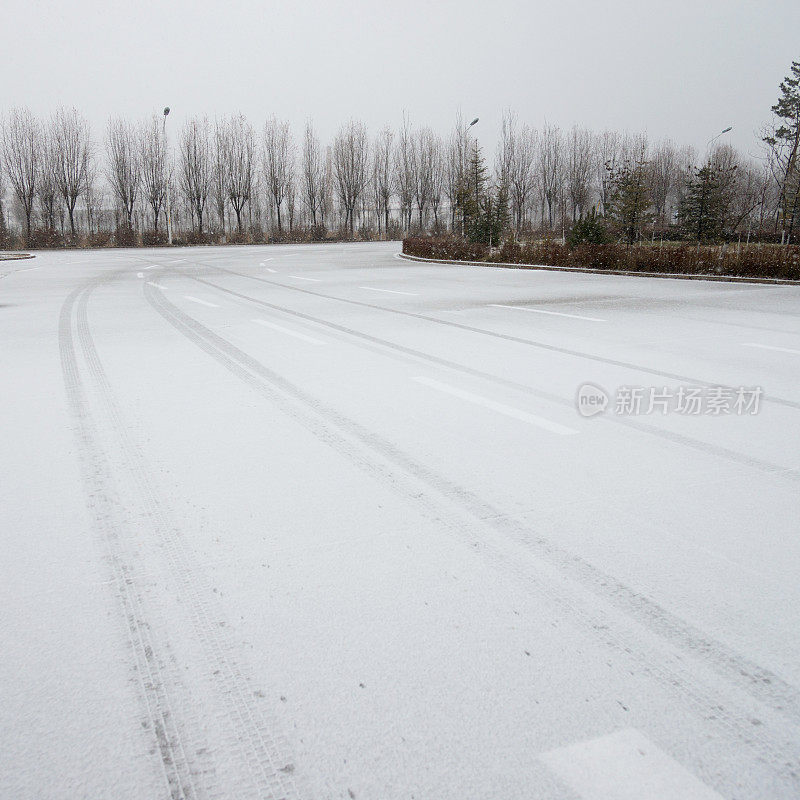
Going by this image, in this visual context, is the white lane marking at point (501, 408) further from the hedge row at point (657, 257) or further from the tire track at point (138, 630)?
the hedge row at point (657, 257)

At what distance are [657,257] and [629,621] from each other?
20822 millimetres

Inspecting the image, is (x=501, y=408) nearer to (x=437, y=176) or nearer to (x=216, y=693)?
(x=216, y=693)

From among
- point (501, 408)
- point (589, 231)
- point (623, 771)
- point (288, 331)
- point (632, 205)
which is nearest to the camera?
point (623, 771)

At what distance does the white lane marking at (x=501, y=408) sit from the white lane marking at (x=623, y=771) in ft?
11.4

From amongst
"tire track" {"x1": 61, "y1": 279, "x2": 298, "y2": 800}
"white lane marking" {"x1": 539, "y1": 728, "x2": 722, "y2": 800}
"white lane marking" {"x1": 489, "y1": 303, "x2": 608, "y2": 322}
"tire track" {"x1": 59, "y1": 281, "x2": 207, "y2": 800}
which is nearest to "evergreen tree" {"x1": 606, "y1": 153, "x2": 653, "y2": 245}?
"white lane marking" {"x1": 489, "y1": 303, "x2": 608, "y2": 322}

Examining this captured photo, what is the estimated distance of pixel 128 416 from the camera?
6.17 m

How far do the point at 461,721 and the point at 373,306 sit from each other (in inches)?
474

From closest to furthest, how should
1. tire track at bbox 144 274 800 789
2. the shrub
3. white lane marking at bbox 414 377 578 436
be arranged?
1. tire track at bbox 144 274 800 789
2. white lane marking at bbox 414 377 578 436
3. the shrub

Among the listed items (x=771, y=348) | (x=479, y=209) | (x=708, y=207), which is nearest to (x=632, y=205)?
(x=708, y=207)

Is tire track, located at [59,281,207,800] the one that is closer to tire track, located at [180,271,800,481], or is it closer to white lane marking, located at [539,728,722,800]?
white lane marking, located at [539,728,722,800]

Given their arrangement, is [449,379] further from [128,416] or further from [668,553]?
[668,553]

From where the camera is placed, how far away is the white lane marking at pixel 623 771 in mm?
2059
